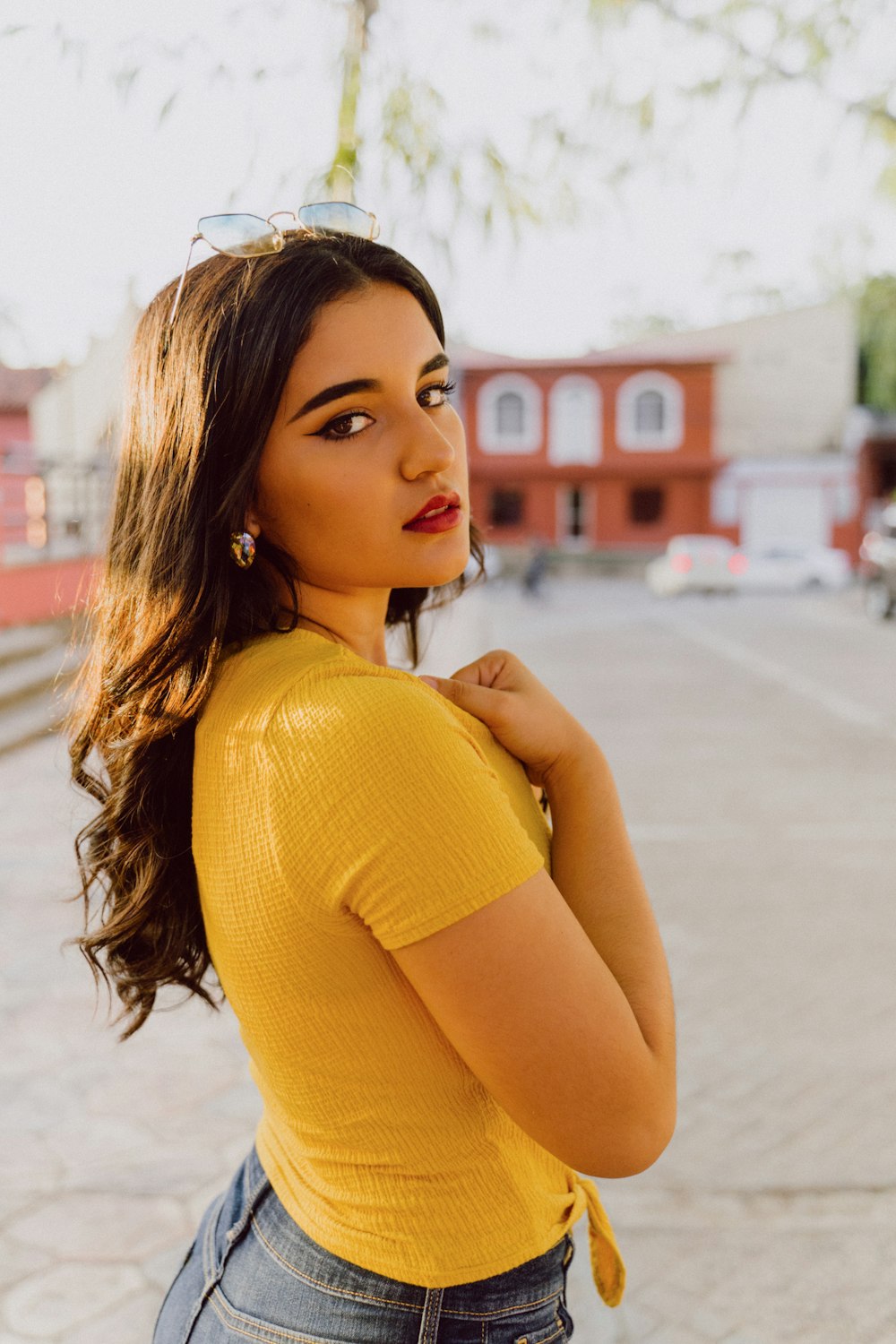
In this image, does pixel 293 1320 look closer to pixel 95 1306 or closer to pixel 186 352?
pixel 186 352

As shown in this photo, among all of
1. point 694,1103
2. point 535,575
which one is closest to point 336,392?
point 694,1103

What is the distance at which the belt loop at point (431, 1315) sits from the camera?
109 centimetres

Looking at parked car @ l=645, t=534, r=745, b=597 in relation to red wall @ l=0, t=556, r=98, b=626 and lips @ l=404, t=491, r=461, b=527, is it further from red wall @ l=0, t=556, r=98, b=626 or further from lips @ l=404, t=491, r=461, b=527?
lips @ l=404, t=491, r=461, b=527

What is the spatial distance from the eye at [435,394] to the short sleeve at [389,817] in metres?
0.44

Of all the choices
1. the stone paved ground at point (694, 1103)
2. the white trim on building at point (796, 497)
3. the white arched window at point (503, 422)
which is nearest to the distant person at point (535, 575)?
the white arched window at point (503, 422)

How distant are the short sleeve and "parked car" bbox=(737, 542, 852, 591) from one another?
1041 inches

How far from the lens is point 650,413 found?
33406 millimetres

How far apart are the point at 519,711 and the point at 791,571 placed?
26715 mm

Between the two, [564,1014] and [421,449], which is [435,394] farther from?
[564,1014]

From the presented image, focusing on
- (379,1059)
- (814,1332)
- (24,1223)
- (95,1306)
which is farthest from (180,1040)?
(379,1059)

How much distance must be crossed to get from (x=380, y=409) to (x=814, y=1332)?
2.21 meters

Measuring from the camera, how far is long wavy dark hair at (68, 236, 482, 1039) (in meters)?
1.10

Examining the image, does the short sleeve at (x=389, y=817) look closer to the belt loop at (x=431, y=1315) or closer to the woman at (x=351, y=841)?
the woman at (x=351, y=841)

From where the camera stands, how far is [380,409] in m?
1.14
